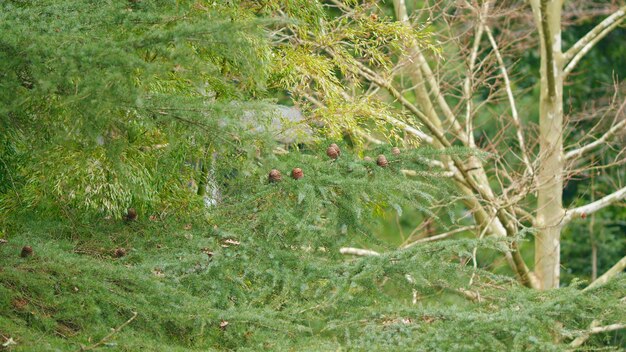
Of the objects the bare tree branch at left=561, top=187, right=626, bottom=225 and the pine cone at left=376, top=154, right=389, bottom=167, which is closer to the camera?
the pine cone at left=376, top=154, right=389, bottom=167

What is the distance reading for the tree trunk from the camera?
7.99 m

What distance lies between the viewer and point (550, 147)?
7906 millimetres

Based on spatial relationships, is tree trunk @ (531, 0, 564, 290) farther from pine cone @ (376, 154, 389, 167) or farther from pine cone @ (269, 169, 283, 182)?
pine cone @ (269, 169, 283, 182)

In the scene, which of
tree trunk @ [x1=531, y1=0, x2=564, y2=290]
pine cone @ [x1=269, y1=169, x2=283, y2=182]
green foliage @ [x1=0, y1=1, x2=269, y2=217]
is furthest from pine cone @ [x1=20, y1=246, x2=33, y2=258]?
tree trunk @ [x1=531, y1=0, x2=564, y2=290]

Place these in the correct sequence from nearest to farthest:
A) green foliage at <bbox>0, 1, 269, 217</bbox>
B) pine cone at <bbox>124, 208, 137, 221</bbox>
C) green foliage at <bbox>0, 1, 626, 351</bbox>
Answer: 1. green foliage at <bbox>0, 1, 269, 217</bbox>
2. green foliage at <bbox>0, 1, 626, 351</bbox>
3. pine cone at <bbox>124, 208, 137, 221</bbox>

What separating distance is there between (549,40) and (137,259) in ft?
14.5

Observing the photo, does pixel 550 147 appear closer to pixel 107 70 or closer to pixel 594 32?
pixel 594 32

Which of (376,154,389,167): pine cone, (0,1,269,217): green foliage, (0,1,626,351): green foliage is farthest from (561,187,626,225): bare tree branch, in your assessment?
(0,1,269,217): green foliage

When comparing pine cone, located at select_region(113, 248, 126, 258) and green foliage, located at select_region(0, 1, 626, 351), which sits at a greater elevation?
green foliage, located at select_region(0, 1, 626, 351)

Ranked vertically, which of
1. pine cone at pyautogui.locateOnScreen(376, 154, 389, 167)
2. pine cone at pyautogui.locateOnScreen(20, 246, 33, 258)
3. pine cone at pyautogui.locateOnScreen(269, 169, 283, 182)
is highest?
pine cone at pyautogui.locateOnScreen(376, 154, 389, 167)

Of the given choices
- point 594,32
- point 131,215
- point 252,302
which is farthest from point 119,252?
point 594,32

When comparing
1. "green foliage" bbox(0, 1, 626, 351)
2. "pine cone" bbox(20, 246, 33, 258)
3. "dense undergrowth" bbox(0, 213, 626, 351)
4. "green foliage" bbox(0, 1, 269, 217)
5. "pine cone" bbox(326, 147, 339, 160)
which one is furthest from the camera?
"pine cone" bbox(326, 147, 339, 160)

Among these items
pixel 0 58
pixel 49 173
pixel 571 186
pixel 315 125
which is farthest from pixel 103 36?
pixel 571 186

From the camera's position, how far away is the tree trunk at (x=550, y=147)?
799 centimetres
